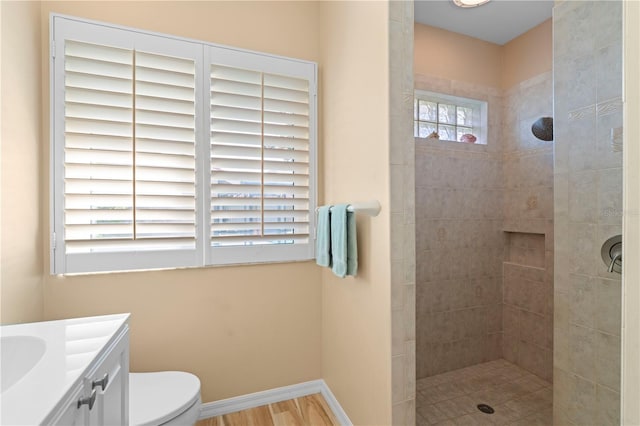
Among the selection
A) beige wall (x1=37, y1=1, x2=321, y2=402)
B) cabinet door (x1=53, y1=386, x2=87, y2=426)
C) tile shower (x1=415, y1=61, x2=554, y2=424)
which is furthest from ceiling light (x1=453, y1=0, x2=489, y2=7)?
cabinet door (x1=53, y1=386, x2=87, y2=426)

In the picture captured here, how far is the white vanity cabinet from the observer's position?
72cm

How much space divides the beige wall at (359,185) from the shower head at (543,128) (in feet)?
4.73

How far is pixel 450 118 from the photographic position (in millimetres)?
2611

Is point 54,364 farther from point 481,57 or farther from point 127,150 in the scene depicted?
point 481,57

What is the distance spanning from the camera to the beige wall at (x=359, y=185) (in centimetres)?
143

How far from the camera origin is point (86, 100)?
1.60 m

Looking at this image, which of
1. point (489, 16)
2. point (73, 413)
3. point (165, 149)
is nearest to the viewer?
point (73, 413)

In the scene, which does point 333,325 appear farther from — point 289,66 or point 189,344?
point 289,66

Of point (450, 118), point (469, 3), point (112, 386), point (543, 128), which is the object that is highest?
point (469, 3)

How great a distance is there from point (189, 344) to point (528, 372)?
2474 mm

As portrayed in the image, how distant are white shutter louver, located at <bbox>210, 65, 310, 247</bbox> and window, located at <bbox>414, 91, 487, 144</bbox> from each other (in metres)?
1.04

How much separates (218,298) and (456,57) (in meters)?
2.56

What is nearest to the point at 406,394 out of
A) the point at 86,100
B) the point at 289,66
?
the point at 289,66

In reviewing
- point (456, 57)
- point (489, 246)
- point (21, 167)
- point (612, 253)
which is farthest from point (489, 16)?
point (21, 167)
